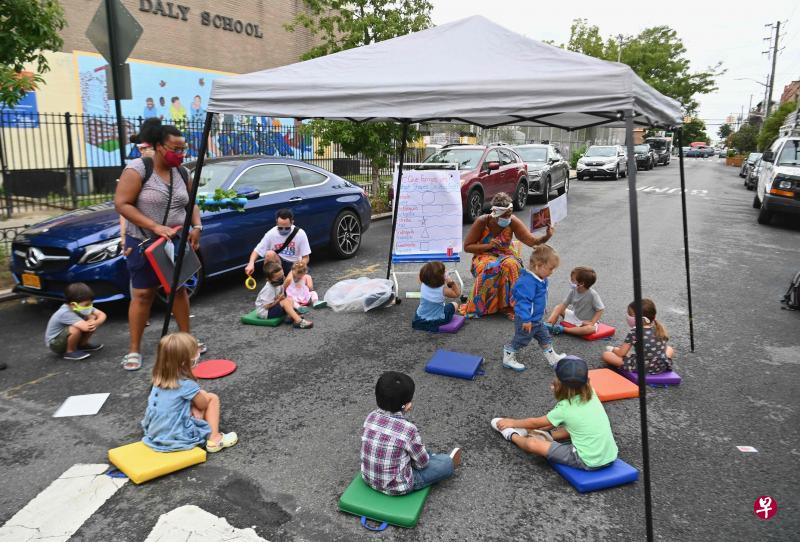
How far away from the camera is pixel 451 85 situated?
3.68 meters

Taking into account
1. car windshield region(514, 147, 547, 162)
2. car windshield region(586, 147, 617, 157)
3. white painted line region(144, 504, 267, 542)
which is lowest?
white painted line region(144, 504, 267, 542)

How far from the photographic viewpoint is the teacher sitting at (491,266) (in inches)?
229

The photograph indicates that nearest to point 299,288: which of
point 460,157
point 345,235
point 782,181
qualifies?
point 345,235

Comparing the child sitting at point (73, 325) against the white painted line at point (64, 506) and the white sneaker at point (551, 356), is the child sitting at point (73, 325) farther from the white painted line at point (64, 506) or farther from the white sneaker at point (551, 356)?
the white sneaker at point (551, 356)

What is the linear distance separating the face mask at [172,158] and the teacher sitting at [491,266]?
2.92 m

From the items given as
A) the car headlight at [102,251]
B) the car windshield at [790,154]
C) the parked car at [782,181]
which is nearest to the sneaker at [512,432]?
the car headlight at [102,251]

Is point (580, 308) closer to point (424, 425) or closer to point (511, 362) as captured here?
point (511, 362)

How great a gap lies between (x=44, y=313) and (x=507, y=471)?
213 inches

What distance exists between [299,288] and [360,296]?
720 millimetres

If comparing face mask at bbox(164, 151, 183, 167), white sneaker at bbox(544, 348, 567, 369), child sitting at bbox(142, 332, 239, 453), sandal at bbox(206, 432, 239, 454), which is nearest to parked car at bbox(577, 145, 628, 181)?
white sneaker at bbox(544, 348, 567, 369)

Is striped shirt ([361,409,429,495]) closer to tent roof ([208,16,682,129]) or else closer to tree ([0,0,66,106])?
tent roof ([208,16,682,129])

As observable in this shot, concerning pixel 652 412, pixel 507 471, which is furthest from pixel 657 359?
pixel 507 471

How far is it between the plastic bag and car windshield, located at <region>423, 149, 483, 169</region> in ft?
23.0

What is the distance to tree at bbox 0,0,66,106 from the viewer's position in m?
6.66
